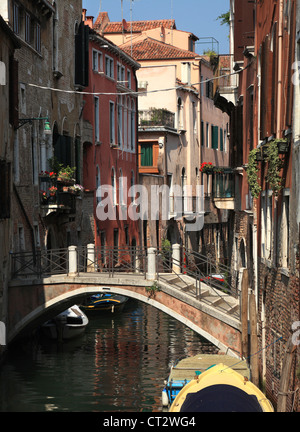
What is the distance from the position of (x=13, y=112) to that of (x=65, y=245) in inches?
273

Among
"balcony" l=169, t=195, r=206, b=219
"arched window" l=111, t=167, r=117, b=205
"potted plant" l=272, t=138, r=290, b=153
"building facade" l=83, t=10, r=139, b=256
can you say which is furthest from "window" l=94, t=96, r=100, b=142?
"potted plant" l=272, t=138, r=290, b=153

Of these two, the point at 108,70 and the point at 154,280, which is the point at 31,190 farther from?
the point at 108,70

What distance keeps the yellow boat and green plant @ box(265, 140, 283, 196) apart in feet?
11.6

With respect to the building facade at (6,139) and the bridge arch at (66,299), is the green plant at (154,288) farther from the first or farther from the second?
the building facade at (6,139)

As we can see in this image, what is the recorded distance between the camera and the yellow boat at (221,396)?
41.0 ft

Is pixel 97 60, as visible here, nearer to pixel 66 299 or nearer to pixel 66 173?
pixel 66 173

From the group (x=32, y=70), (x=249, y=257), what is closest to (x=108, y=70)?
(x=32, y=70)

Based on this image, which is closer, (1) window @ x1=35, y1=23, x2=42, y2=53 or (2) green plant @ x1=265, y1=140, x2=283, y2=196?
(2) green plant @ x1=265, y1=140, x2=283, y2=196

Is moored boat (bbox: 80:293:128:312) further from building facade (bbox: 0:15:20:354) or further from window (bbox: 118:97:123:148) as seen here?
building facade (bbox: 0:15:20:354)

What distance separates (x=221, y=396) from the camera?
12664mm

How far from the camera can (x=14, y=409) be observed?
1778cm

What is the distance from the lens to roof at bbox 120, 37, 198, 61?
144ft

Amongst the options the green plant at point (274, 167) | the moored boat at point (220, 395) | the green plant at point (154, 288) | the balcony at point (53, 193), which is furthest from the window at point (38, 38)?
the moored boat at point (220, 395)

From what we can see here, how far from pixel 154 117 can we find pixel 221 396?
28.3 metres
